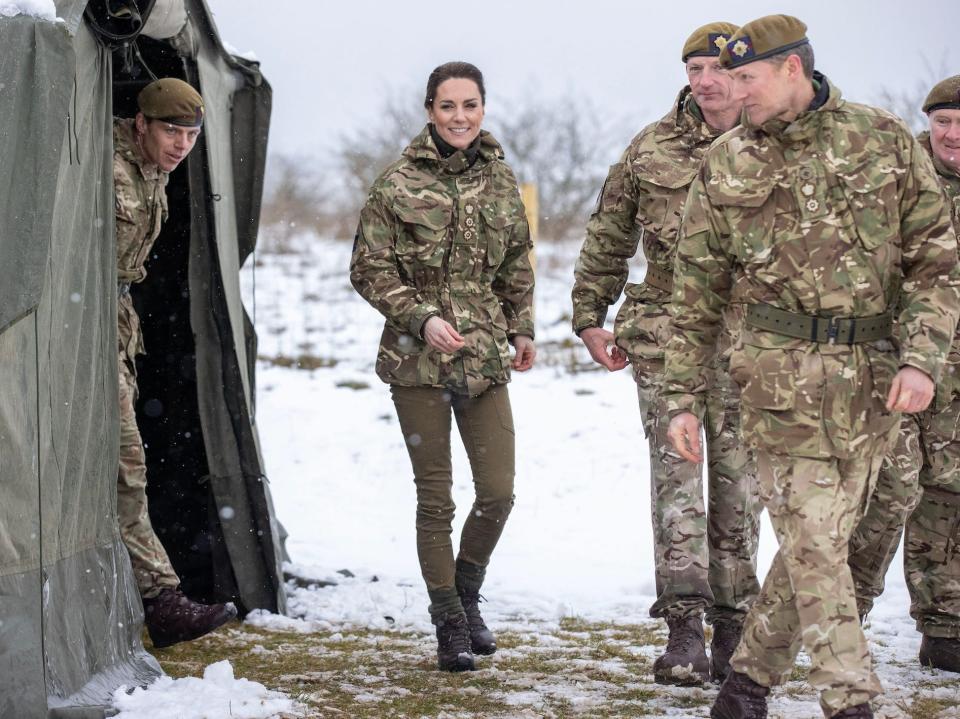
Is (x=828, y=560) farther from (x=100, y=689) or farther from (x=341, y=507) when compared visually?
(x=341, y=507)

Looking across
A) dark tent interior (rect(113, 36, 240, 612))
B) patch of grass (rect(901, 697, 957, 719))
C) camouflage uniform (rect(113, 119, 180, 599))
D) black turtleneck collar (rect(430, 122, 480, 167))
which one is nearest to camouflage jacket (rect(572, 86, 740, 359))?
black turtleneck collar (rect(430, 122, 480, 167))

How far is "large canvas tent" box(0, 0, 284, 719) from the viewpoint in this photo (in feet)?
10.9

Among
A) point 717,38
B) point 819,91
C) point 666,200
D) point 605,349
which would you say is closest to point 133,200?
point 605,349

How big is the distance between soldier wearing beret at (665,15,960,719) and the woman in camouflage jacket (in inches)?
50.6

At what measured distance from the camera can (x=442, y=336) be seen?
13.6ft

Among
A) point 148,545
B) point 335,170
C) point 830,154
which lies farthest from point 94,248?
point 335,170

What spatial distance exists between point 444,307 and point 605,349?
0.60 meters

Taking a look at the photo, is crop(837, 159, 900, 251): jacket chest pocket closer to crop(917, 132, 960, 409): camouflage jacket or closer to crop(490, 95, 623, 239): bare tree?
crop(917, 132, 960, 409): camouflage jacket

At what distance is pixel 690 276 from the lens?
11.3ft

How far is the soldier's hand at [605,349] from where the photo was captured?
4422mm

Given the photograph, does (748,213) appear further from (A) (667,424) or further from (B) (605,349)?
(B) (605,349)

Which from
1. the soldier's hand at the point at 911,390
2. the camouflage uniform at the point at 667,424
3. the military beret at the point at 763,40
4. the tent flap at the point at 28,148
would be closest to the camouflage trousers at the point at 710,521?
the camouflage uniform at the point at 667,424

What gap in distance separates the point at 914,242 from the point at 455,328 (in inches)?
66.4

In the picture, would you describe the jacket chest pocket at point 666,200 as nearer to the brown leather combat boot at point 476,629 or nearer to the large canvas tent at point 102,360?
the brown leather combat boot at point 476,629
